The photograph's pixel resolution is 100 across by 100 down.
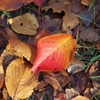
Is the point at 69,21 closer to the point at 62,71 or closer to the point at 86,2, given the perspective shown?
the point at 86,2

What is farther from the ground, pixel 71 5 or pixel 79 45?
pixel 71 5

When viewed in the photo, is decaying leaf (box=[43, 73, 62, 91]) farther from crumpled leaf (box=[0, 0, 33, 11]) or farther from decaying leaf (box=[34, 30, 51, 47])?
crumpled leaf (box=[0, 0, 33, 11])

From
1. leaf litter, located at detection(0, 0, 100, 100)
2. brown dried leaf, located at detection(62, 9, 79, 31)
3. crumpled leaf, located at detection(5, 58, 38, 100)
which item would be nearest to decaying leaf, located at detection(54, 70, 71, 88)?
leaf litter, located at detection(0, 0, 100, 100)

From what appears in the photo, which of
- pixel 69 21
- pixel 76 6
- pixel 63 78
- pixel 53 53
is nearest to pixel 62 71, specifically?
pixel 63 78

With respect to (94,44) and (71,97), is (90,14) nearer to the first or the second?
(94,44)

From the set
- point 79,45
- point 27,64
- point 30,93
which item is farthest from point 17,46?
point 79,45

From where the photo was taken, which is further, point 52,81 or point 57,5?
point 57,5

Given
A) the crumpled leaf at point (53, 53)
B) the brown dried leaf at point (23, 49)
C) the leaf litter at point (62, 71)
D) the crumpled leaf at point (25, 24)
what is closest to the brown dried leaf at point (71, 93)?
the leaf litter at point (62, 71)
